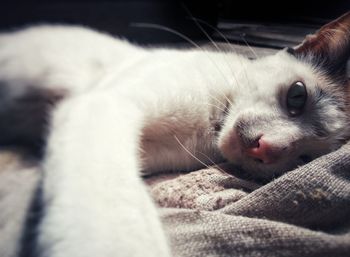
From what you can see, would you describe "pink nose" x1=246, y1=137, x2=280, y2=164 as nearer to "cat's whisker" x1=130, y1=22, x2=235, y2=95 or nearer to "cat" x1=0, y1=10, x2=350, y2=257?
"cat" x1=0, y1=10, x2=350, y2=257

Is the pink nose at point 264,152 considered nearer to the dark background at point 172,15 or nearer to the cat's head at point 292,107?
the cat's head at point 292,107

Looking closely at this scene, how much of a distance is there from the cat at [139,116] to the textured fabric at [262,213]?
0.16ft

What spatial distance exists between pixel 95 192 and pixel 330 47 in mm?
476

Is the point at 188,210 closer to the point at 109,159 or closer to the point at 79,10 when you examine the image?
the point at 109,159

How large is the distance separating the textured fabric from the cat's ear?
190 millimetres

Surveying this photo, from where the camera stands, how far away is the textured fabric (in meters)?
0.41

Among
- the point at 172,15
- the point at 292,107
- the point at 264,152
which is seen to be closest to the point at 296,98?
the point at 292,107

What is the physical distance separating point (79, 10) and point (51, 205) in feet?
0.69

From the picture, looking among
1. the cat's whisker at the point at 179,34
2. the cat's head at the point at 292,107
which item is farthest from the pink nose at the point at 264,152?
the cat's whisker at the point at 179,34

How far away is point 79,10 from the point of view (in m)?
0.47

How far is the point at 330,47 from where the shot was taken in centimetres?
70

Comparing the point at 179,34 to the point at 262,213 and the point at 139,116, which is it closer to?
the point at 139,116

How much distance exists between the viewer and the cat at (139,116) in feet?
1.29

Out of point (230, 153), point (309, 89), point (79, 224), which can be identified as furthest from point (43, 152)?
point (309, 89)
